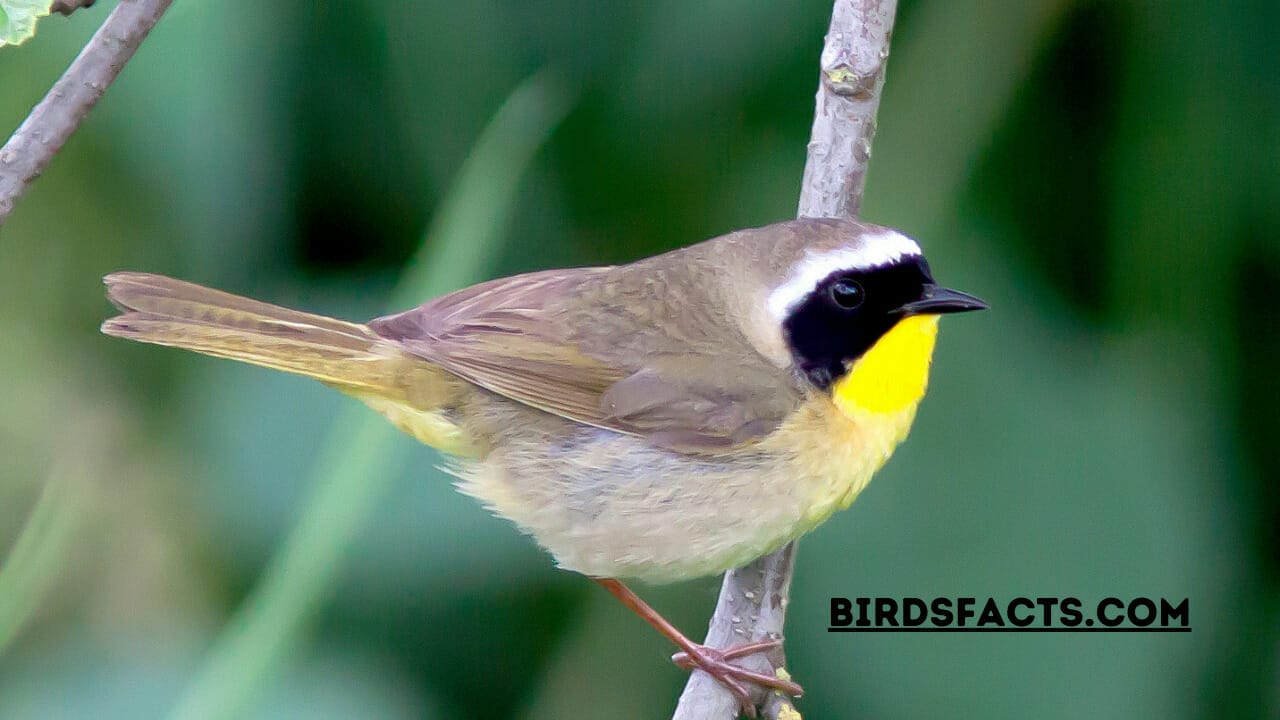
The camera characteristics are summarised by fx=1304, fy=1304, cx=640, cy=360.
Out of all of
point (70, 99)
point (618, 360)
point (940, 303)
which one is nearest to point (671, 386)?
point (618, 360)

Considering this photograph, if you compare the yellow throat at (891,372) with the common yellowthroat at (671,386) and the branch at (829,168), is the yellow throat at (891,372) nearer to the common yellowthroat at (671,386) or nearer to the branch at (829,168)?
the common yellowthroat at (671,386)

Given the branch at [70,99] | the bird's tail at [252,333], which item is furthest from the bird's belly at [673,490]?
the branch at [70,99]

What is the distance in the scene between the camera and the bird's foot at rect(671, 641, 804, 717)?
2.20 m

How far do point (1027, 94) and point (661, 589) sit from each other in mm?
1327

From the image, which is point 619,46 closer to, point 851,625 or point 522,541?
point 522,541

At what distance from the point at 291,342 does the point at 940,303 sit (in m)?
1.08

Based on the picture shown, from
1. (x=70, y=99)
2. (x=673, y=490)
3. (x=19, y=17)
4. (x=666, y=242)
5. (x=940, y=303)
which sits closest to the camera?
(x=19, y=17)

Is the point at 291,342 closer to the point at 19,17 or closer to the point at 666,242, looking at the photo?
the point at 19,17

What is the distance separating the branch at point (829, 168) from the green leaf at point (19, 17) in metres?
1.47

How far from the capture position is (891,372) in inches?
87.9

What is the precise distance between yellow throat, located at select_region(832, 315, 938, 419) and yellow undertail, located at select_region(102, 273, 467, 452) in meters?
0.70

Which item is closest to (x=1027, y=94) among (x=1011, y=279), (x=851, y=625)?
(x=1011, y=279)

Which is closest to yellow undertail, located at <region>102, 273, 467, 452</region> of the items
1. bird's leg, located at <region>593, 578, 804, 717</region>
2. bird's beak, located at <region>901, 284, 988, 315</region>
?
bird's leg, located at <region>593, 578, 804, 717</region>

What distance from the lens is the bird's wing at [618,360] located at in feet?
7.42
